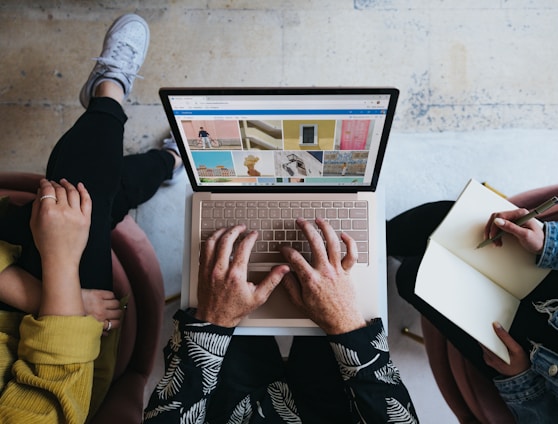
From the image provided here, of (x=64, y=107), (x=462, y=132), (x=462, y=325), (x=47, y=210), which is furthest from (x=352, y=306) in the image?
(x=64, y=107)

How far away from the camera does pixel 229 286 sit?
83 cm

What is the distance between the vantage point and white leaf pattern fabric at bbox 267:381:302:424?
950mm

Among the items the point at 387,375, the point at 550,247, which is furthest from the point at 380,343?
the point at 550,247

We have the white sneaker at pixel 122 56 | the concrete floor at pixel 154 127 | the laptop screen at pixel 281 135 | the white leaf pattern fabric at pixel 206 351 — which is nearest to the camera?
the laptop screen at pixel 281 135

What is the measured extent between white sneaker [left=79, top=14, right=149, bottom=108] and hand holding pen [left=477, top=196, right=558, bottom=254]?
3.87ft

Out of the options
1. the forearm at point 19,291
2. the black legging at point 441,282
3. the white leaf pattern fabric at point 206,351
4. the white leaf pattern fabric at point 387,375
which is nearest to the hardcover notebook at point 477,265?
the black legging at point 441,282

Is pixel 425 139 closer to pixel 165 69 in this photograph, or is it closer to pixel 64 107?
pixel 165 69

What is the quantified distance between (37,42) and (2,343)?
1290 mm

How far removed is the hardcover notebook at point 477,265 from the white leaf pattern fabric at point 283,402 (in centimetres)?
43

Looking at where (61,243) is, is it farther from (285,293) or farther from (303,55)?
(303,55)

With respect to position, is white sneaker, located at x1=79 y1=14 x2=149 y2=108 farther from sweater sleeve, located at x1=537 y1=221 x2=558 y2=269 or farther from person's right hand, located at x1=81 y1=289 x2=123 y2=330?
sweater sleeve, located at x1=537 y1=221 x2=558 y2=269

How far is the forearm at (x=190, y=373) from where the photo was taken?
81 centimetres

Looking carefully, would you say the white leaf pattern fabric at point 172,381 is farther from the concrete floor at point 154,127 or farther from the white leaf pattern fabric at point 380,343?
the concrete floor at point 154,127

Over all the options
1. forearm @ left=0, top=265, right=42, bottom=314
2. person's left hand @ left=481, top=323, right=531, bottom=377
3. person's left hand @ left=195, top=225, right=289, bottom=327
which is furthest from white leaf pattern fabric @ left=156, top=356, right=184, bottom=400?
person's left hand @ left=481, top=323, right=531, bottom=377
